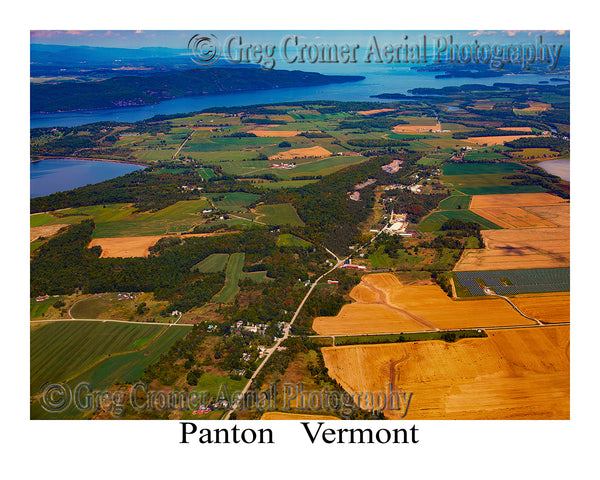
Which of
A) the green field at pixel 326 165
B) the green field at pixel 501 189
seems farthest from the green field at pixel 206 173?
the green field at pixel 501 189

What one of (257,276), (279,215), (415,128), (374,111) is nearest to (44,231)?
(279,215)

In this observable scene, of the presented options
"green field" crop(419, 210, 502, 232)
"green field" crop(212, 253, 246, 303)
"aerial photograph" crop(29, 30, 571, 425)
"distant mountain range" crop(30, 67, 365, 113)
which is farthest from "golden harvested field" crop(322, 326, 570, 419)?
"distant mountain range" crop(30, 67, 365, 113)

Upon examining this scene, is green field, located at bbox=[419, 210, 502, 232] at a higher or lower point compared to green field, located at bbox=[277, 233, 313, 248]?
higher

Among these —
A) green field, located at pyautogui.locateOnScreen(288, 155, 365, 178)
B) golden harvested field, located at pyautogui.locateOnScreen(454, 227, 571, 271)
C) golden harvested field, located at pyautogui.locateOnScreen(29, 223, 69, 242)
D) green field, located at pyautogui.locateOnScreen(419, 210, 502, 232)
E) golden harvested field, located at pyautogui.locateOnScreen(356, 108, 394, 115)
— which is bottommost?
golden harvested field, located at pyautogui.locateOnScreen(454, 227, 571, 271)

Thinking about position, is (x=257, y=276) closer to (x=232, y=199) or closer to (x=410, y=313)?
(x=410, y=313)

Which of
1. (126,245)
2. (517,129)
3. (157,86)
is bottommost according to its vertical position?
(126,245)

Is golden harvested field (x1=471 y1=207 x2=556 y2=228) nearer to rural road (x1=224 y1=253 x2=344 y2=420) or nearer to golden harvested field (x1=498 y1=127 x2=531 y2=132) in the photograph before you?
rural road (x1=224 y1=253 x2=344 y2=420)

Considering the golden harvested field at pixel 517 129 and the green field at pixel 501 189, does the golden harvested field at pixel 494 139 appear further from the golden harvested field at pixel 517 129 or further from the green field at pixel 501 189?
the green field at pixel 501 189
